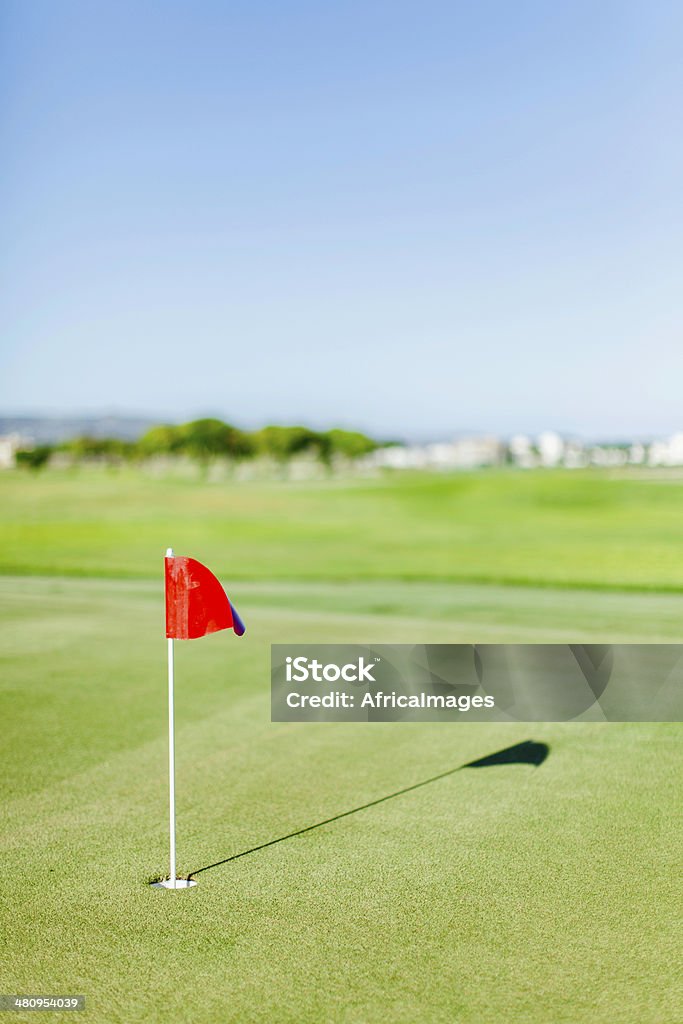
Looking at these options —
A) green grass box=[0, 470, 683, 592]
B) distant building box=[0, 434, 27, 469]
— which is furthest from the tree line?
green grass box=[0, 470, 683, 592]

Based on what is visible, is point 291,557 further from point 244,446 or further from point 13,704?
point 244,446

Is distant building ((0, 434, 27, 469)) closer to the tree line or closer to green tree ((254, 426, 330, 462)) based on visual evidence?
the tree line

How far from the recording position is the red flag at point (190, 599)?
15.1 feet

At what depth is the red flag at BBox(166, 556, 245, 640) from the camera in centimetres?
459

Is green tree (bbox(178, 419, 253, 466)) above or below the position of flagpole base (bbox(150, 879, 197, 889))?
above

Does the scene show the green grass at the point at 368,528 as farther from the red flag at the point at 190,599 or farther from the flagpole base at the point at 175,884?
the flagpole base at the point at 175,884

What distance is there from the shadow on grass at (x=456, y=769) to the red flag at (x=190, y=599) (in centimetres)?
113

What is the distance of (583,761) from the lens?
6566 mm

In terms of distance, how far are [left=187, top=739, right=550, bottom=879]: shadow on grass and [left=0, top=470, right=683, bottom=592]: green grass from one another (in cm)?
1140

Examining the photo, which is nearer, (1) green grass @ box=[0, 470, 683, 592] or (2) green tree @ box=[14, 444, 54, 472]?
(1) green grass @ box=[0, 470, 683, 592]

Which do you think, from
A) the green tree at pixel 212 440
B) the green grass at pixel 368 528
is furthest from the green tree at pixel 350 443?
the green grass at pixel 368 528

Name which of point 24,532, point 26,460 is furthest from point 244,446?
point 24,532

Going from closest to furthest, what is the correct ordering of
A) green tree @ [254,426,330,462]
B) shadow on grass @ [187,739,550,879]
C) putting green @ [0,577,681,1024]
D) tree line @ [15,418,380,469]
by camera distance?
putting green @ [0,577,681,1024]
shadow on grass @ [187,739,550,879]
tree line @ [15,418,380,469]
green tree @ [254,426,330,462]

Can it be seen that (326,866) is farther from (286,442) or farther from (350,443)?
(350,443)
